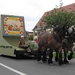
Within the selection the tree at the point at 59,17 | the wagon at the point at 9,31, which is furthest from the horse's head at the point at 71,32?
the tree at the point at 59,17

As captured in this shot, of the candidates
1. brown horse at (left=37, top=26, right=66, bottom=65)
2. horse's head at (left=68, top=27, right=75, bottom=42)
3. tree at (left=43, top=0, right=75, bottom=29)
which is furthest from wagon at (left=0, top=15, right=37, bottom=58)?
tree at (left=43, top=0, right=75, bottom=29)

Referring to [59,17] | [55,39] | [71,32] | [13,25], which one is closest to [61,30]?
[71,32]

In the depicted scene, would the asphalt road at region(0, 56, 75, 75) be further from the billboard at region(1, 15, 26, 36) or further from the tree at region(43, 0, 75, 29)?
the tree at region(43, 0, 75, 29)

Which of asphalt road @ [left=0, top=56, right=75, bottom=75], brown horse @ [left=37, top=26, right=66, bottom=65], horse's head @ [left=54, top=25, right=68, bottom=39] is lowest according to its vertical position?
asphalt road @ [left=0, top=56, right=75, bottom=75]

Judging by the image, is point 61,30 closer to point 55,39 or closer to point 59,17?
point 55,39

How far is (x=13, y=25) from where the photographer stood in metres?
16.9

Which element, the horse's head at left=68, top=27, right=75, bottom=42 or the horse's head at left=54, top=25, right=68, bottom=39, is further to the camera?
the horse's head at left=54, top=25, right=68, bottom=39

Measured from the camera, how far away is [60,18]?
4066 centimetres

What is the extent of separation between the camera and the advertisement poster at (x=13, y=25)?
1647 centimetres

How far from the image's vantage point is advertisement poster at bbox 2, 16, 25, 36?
16469mm

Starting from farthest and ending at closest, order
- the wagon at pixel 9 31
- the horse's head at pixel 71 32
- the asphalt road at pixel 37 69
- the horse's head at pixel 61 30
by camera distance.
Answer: the wagon at pixel 9 31 → the horse's head at pixel 61 30 → the horse's head at pixel 71 32 → the asphalt road at pixel 37 69

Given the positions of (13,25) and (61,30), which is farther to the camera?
(13,25)

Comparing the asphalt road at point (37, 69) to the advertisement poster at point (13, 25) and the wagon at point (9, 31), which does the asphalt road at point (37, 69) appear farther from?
the advertisement poster at point (13, 25)

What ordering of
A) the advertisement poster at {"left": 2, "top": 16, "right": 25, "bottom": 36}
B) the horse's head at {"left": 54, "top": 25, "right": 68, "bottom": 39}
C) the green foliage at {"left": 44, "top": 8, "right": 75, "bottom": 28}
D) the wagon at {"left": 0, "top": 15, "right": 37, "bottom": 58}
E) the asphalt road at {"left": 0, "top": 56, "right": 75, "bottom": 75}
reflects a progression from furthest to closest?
1. the green foliage at {"left": 44, "top": 8, "right": 75, "bottom": 28}
2. the advertisement poster at {"left": 2, "top": 16, "right": 25, "bottom": 36}
3. the wagon at {"left": 0, "top": 15, "right": 37, "bottom": 58}
4. the horse's head at {"left": 54, "top": 25, "right": 68, "bottom": 39}
5. the asphalt road at {"left": 0, "top": 56, "right": 75, "bottom": 75}
